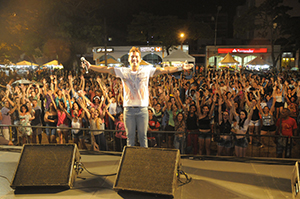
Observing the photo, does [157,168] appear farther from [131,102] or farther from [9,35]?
[9,35]

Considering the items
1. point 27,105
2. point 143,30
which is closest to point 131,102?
point 27,105

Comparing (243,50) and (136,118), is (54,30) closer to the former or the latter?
(136,118)

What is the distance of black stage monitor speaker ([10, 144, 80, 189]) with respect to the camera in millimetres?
3491

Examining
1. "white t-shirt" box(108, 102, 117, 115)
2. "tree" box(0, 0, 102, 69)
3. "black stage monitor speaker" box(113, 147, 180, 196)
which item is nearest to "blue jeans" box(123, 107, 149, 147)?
"black stage monitor speaker" box(113, 147, 180, 196)

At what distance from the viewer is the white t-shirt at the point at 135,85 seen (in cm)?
375

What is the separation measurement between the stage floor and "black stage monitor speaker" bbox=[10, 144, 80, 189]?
16cm

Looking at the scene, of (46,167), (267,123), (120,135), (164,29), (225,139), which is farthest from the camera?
(164,29)

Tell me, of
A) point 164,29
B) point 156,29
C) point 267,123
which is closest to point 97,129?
point 267,123

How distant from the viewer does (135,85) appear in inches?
147

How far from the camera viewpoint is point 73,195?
3.48 m

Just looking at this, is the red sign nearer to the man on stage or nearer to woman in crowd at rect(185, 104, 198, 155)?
woman in crowd at rect(185, 104, 198, 155)

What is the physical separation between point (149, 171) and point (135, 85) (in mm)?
1275

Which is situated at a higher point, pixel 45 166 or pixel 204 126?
pixel 204 126

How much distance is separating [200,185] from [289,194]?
48.6 inches
